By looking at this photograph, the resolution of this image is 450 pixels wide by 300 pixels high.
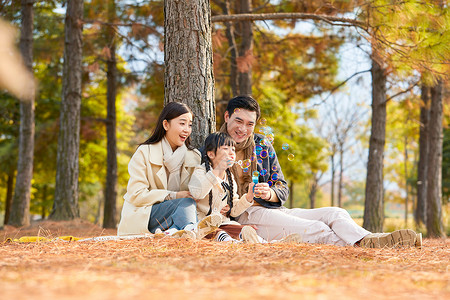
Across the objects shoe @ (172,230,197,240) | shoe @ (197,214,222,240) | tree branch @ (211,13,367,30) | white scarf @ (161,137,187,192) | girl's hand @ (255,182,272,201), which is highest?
tree branch @ (211,13,367,30)

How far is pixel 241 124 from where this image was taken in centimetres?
392

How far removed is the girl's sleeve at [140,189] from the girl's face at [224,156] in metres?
0.49

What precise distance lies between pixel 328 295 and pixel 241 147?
8.19ft

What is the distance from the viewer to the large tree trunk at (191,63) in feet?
14.4

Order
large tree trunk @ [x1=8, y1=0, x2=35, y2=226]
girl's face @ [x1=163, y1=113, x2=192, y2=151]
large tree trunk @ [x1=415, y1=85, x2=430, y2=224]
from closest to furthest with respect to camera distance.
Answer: girl's face @ [x1=163, y1=113, x2=192, y2=151]
large tree trunk @ [x1=8, y1=0, x2=35, y2=226]
large tree trunk @ [x1=415, y1=85, x2=430, y2=224]

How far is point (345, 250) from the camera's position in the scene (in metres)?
3.06

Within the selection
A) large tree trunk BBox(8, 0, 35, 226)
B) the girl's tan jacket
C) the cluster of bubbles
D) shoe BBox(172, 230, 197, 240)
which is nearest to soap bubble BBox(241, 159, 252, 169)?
the cluster of bubbles

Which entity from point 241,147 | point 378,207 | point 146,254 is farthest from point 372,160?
point 146,254

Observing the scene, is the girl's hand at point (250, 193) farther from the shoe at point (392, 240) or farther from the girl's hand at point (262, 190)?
the shoe at point (392, 240)

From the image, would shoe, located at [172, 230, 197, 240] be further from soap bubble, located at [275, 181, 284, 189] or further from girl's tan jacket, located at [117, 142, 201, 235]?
soap bubble, located at [275, 181, 284, 189]

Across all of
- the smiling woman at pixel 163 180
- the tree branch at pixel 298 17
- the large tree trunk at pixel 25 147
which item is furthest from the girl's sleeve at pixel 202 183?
the large tree trunk at pixel 25 147

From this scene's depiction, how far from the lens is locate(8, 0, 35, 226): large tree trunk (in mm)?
9211

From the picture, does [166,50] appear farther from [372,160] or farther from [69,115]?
[372,160]

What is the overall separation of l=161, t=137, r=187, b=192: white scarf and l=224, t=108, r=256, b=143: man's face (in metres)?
0.47
